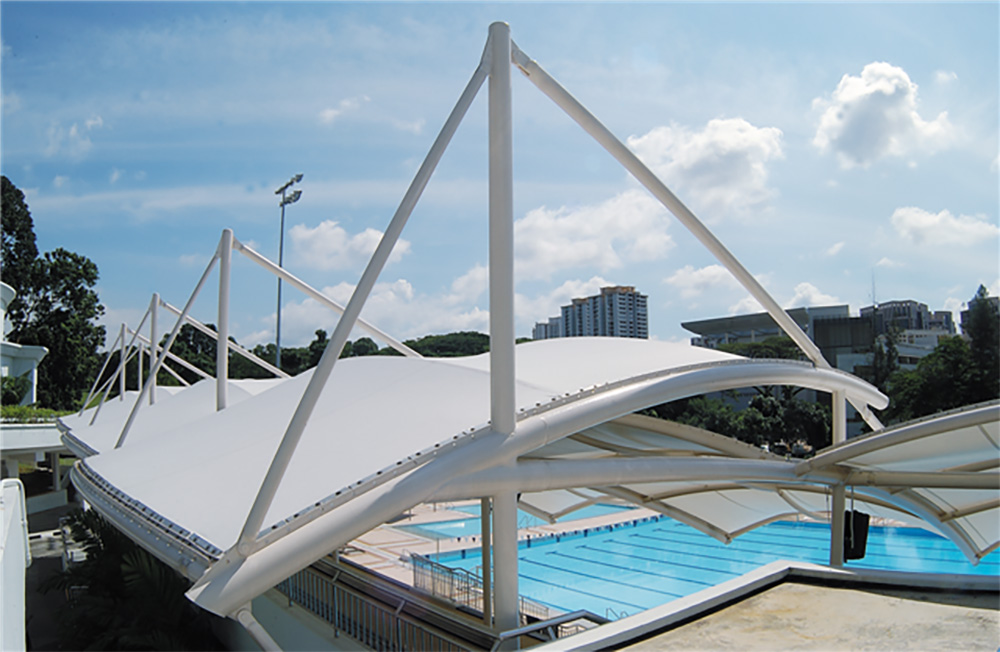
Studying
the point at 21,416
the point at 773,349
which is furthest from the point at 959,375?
the point at 21,416

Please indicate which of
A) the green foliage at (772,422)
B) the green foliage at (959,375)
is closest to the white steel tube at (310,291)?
the green foliage at (772,422)

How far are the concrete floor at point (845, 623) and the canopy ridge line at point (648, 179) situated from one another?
188 inches

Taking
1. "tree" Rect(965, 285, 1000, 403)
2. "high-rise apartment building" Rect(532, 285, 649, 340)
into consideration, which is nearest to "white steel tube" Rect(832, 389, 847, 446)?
"tree" Rect(965, 285, 1000, 403)

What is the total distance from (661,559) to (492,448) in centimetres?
2062

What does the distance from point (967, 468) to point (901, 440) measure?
3.46 meters

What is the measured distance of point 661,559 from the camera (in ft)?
83.7

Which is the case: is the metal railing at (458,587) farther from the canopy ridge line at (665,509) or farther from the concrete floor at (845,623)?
the concrete floor at (845,623)

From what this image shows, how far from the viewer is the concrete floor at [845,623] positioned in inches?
263

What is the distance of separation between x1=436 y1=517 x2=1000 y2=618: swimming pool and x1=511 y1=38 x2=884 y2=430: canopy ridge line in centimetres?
1147

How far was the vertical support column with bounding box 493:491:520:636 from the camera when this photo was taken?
7570 mm

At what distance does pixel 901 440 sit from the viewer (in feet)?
31.7

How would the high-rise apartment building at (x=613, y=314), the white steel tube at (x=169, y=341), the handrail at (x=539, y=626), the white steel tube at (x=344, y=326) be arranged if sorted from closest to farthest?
the white steel tube at (x=344, y=326), the handrail at (x=539, y=626), the white steel tube at (x=169, y=341), the high-rise apartment building at (x=613, y=314)

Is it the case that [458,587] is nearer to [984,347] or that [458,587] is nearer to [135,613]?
[135,613]

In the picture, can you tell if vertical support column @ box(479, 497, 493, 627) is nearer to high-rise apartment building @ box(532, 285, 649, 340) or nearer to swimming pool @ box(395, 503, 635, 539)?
swimming pool @ box(395, 503, 635, 539)
